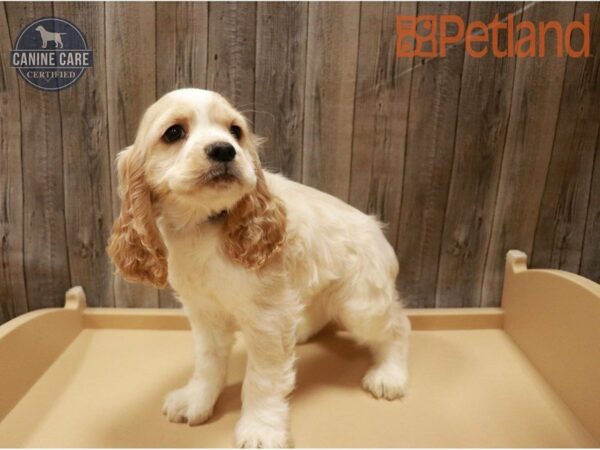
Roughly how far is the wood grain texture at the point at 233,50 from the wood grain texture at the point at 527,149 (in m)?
1.12

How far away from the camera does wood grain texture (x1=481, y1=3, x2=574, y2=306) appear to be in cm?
205

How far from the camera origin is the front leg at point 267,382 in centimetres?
153

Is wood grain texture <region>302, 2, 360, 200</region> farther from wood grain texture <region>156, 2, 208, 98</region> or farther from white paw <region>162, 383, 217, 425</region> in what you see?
white paw <region>162, 383, 217, 425</region>

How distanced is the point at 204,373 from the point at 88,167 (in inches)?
40.5

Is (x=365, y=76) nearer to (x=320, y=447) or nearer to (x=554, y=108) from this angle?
(x=554, y=108)

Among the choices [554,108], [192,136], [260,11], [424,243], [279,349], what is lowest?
[279,349]

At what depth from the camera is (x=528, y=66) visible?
2059 millimetres

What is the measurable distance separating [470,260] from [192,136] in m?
1.50

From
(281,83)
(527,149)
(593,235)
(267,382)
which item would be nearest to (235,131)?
(281,83)

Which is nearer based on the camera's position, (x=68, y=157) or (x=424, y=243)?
(x=68, y=157)

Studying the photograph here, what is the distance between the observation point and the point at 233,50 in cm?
198

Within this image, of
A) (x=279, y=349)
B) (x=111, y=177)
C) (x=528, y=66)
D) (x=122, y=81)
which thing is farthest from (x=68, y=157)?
(x=528, y=66)

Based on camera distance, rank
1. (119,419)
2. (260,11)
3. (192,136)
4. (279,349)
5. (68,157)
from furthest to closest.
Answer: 1. (68,157)
2. (260,11)
3. (119,419)
4. (279,349)
5. (192,136)

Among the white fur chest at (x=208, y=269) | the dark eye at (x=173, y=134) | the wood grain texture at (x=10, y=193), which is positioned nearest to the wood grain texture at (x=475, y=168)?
the white fur chest at (x=208, y=269)
